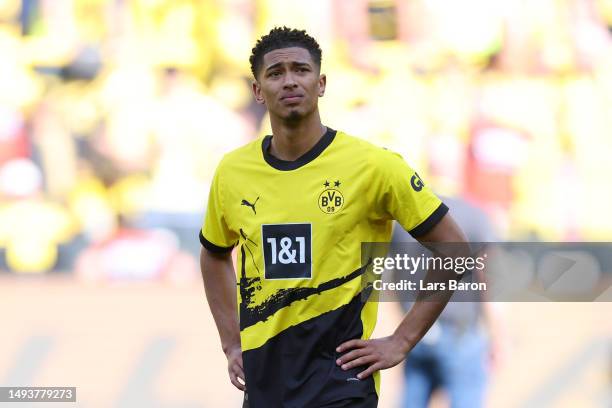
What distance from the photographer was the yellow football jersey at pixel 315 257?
294cm

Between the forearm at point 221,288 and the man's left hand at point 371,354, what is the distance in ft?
→ 1.80

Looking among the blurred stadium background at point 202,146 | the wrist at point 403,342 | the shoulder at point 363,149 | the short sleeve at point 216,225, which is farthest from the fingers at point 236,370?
the blurred stadium background at point 202,146

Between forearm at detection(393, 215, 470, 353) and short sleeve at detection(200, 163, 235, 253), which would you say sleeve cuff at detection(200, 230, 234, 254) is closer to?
short sleeve at detection(200, 163, 235, 253)

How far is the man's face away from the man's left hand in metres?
0.67

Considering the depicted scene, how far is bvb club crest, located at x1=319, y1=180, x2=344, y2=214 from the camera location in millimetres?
2980

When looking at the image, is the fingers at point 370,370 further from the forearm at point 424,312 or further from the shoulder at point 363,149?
the shoulder at point 363,149

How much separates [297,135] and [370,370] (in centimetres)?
71

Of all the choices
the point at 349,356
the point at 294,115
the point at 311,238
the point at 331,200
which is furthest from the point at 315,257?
the point at 294,115

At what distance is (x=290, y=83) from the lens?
120 inches

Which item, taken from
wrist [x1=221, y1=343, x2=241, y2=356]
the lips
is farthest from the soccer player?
wrist [x1=221, y1=343, x2=241, y2=356]

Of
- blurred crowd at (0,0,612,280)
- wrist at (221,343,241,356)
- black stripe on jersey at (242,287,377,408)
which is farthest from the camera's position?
blurred crowd at (0,0,612,280)

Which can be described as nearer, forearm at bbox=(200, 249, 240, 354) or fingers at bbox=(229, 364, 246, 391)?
fingers at bbox=(229, 364, 246, 391)

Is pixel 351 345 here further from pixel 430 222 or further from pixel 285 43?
pixel 285 43

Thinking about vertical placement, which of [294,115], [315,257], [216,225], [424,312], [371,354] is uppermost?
[294,115]
